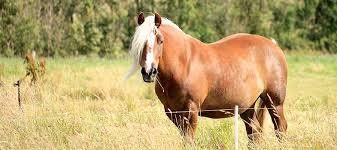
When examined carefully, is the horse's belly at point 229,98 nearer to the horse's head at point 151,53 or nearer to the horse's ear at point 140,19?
the horse's head at point 151,53

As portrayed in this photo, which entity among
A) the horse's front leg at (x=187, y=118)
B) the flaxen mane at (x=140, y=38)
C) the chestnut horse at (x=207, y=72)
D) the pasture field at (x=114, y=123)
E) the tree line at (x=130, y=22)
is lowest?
the tree line at (x=130, y=22)

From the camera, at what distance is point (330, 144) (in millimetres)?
6082

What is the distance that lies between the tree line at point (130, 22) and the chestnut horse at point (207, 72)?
76.9 ft

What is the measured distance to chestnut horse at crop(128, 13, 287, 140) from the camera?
6.39m

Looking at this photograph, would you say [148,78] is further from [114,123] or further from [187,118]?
[114,123]

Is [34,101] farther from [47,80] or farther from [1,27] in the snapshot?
[1,27]

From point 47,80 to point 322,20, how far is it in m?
25.8

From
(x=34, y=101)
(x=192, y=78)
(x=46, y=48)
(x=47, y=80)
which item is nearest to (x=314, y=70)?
(x=47, y=80)

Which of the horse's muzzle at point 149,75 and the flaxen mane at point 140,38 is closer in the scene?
the horse's muzzle at point 149,75

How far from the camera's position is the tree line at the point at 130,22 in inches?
1182

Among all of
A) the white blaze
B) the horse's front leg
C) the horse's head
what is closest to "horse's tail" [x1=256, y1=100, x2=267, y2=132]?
the horse's front leg

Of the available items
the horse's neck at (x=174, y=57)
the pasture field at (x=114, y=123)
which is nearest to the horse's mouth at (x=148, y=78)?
the horse's neck at (x=174, y=57)

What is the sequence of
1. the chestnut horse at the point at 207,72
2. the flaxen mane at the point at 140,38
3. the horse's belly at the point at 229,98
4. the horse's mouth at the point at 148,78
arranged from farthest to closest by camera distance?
the horse's belly at the point at 229,98 → the chestnut horse at the point at 207,72 → the flaxen mane at the point at 140,38 → the horse's mouth at the point at 148,78

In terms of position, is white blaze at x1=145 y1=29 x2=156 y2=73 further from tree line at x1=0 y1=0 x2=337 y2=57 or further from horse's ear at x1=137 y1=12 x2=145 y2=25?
tree line at x1=0 y1=0 x2=337 y2=57
